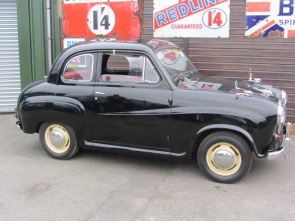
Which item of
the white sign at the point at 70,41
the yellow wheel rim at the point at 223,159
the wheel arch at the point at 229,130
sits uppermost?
the white sign at the point at 70,41

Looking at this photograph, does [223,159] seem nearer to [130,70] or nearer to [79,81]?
[130,70]

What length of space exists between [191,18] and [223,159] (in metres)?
3.68

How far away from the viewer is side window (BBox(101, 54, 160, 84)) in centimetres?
491

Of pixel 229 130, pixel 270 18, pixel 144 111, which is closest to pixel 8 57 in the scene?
pixel 144 111

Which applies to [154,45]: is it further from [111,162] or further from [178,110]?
[111,162]

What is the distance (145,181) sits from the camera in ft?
15.7

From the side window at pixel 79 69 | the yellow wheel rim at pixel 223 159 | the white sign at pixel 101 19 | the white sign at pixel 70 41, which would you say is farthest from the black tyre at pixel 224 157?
the white sign at pixel 70 41

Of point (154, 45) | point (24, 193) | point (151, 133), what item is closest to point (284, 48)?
point (154, 45)

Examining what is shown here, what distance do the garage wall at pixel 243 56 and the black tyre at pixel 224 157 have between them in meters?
2.87

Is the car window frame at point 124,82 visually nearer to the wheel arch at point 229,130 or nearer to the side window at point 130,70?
the side window at point 130,70

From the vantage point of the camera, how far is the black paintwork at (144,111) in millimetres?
4449

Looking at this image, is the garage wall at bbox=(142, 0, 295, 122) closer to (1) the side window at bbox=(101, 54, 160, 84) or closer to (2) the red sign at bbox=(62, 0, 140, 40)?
(2) the red sign at bbox=(62, 0, 140, 40)

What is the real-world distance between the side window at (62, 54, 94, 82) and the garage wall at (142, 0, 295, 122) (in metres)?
2.71

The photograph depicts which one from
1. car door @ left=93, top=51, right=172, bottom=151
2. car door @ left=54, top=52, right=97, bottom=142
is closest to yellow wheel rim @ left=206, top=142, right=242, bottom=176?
car door @ left=93, top=51, right=172, bottom=151
